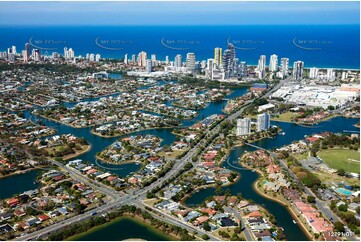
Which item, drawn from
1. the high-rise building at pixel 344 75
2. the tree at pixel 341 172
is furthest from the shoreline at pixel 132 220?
the high-rise building at pixel 344 75

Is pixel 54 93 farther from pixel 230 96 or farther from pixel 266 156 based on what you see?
pixel 266 156

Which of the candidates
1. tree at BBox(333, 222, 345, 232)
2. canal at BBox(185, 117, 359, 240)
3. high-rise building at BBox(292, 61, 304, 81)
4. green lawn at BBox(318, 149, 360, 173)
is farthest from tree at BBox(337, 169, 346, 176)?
high-rise building at BBox(292, 61, 304, 81)

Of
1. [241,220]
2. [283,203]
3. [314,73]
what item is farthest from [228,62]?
[241,220]

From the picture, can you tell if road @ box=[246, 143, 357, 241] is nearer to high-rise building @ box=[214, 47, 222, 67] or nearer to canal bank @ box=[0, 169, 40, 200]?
canal bank @ box=[0, 169, 40, 200]

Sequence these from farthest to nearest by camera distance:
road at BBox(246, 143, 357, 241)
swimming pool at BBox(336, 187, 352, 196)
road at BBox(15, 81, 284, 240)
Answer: swimming pool at BBox(336, 187, 352, 196), road at BBox(246, 143, 357, 241), road at BBox(15, 81, 284, 240)

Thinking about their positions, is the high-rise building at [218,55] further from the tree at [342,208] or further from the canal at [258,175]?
the tree at [342,208]

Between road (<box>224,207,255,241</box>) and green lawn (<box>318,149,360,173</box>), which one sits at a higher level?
green lawn (<box>318,149,360,173</box>)

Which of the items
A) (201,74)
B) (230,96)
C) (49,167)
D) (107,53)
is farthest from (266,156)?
(107,53)
